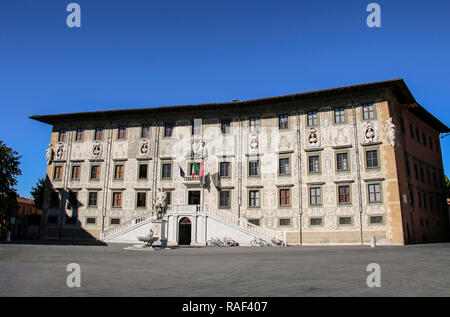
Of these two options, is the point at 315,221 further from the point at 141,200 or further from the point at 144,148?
the point at 144,148

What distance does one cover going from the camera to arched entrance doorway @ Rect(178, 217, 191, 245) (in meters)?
30.0

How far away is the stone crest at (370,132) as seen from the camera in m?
27.9

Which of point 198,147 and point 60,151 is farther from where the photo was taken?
point 60,151

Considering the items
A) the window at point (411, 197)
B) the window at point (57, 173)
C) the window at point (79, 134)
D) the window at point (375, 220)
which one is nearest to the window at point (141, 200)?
the window at point (57, 173)

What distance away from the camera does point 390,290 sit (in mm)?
6848

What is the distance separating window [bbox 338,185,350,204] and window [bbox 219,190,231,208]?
9.35 meters

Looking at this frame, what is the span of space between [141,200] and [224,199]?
790 centimetres

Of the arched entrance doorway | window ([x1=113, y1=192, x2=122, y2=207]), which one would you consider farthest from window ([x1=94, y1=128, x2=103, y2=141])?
the arched entrance doorway

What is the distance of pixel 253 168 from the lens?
31.4 meters

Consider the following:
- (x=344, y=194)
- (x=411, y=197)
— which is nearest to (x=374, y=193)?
(x=344, y=194)

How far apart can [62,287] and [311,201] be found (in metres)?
24.2
